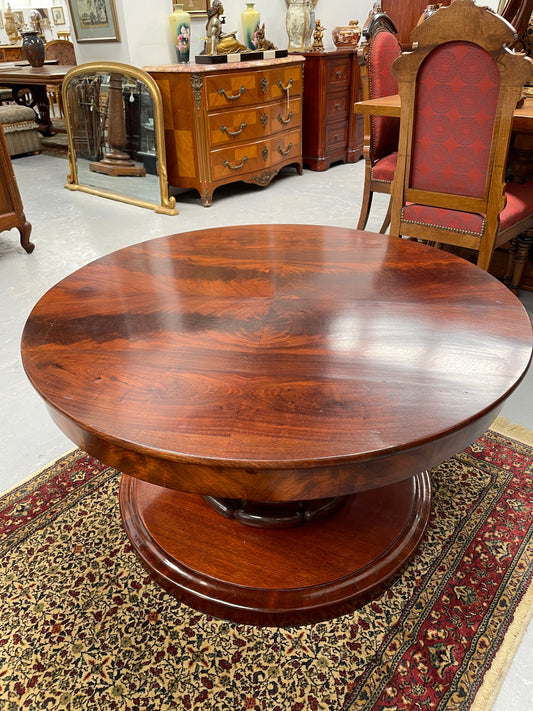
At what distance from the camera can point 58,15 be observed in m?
10.3

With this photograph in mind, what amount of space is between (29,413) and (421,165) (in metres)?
1.74

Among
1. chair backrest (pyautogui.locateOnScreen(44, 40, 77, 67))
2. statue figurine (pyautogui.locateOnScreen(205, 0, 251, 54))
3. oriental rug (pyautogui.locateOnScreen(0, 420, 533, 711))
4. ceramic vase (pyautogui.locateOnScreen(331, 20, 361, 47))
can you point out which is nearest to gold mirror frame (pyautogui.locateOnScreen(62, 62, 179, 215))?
statue figurine (pyautogui.locateOnScreen(205, 0, 251, 54))

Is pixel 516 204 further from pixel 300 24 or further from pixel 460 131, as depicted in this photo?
pixel 300 24

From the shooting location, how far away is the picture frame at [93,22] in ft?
12.5

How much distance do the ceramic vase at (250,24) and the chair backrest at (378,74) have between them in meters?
1.78

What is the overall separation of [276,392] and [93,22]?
4256mm

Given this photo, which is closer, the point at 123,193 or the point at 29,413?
the point at 29,413

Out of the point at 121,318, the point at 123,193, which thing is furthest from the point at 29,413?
the point at 123,193

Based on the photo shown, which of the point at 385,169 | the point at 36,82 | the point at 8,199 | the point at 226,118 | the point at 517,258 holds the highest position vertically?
the point at 36,82

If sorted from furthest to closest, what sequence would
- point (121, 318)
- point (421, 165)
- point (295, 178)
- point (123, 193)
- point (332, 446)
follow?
point (295, 178), point (123, 193), point (421, 165), point (121, 318), point (332, 446)

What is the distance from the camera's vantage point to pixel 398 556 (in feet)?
3.89

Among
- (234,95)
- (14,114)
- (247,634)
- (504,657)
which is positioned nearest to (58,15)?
(14,114)

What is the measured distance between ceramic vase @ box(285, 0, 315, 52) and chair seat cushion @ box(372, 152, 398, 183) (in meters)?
2.55

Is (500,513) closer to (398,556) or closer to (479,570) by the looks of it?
(479,570)
